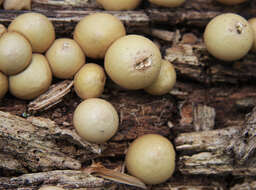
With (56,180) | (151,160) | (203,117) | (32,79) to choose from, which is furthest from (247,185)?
(32,79)

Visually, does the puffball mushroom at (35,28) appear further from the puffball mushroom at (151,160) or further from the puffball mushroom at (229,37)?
the puffball mushroom at (229,37)

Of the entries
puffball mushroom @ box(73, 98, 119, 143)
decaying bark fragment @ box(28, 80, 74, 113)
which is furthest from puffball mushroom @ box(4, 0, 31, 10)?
puffball mushroom @ box(73, 98, 119, 143)

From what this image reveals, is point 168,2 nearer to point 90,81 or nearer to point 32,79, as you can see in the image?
point 90,81

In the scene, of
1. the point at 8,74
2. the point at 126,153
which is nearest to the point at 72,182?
the point at 126,153

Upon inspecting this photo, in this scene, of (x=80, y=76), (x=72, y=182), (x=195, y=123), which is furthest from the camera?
(x=195, y=123)

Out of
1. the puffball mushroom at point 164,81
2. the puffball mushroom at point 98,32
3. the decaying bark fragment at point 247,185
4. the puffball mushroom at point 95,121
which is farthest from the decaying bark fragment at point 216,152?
the puffball mushroom at point 98,32

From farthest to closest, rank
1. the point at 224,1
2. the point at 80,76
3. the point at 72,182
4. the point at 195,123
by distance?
1. the point at 224,1
2. the point at 195,123
3. the point at 80,76
4. the point at 72,182

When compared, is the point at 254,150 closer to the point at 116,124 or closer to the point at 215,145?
the point at 215,145
